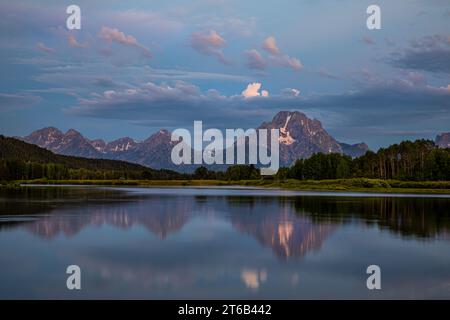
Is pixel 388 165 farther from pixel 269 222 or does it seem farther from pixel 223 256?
pixel 223 256

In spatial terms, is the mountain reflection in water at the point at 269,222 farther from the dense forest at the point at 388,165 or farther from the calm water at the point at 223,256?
the dense forest at the point at 388,165

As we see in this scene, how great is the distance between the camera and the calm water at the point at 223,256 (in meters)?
18.8

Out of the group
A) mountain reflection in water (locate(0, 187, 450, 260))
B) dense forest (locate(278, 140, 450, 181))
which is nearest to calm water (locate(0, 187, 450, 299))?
mountain reflection in water (locate(0, 187, 450, 260))

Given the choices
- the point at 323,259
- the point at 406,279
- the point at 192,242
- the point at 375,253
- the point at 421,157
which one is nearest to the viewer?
the point at 406,279

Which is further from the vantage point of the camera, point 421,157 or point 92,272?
point 421,157

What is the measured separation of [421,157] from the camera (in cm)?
13525

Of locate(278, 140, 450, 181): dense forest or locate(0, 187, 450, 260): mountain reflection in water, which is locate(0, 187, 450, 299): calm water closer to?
locate(0, 187, 450, 260): mountain reflection in water

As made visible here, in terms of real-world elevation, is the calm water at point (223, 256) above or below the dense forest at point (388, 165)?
below

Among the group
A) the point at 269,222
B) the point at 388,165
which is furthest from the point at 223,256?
the point at 388,165

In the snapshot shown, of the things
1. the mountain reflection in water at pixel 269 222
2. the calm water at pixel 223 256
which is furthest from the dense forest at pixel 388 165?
the calm water at pixel 223 256
